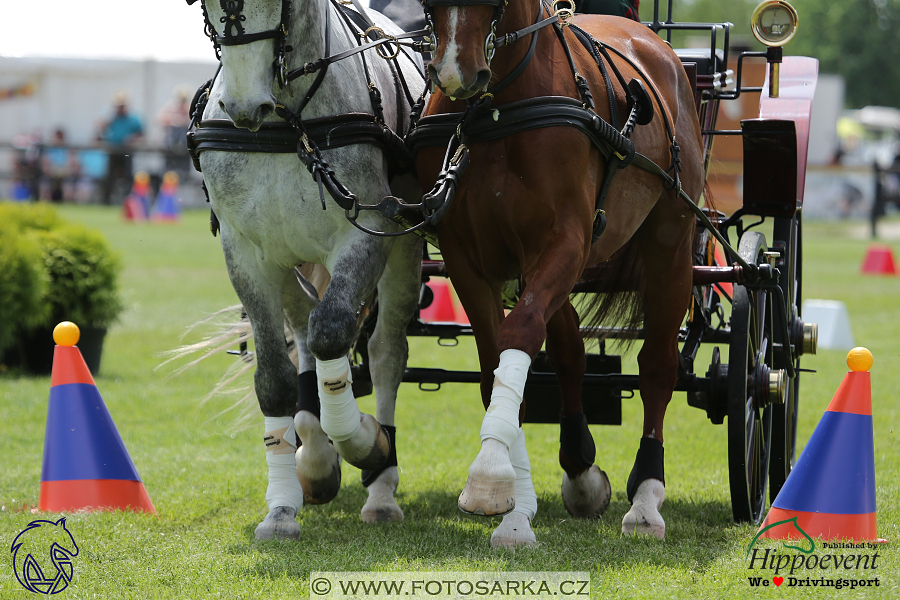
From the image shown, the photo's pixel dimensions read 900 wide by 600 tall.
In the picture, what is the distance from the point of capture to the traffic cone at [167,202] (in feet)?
71.9

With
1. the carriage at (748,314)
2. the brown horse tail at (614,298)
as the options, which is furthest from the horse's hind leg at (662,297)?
the brown horse tail at (614,298)

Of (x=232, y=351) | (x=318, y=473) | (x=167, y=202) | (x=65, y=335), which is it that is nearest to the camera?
(x=318, y=473)

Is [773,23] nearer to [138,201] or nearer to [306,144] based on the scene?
[306,144]

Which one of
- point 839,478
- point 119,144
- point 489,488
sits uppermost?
point 489,488

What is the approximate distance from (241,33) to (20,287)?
4534 millimetres

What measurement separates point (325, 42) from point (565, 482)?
6.29 ft

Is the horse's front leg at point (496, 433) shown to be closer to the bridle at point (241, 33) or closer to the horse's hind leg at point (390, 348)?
the horse's hind leg at point (390, 348)

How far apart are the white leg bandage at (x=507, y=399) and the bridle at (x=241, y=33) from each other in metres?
1.12

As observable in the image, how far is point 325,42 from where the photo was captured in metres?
3.23

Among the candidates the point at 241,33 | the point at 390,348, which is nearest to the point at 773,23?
the point at 390,348

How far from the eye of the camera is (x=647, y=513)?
3545 mm

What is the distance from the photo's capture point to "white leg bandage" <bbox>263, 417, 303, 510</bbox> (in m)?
3.55

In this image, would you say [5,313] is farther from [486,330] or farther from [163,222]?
[163,222]

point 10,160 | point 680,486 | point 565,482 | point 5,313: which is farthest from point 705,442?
point 10,160
